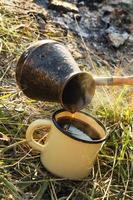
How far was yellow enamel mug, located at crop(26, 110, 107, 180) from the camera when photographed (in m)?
1.90

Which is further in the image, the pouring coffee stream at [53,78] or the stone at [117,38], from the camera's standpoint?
the stone at [117,38]

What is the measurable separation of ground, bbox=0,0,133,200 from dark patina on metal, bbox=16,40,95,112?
7.7 inches

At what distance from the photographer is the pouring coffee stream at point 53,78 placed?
79.0 inches

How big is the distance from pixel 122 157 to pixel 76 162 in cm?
26

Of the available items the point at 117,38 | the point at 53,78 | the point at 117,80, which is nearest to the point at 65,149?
the point at 53,78

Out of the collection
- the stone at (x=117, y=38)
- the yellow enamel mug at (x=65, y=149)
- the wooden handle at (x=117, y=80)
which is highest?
the wooden handle at (x=117, y=80)

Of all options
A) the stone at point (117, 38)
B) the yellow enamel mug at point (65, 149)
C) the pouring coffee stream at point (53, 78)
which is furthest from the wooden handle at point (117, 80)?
the stone at point (117, 38)

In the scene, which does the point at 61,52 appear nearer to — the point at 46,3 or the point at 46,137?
the point at 46,137

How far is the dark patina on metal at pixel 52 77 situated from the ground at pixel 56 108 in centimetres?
20

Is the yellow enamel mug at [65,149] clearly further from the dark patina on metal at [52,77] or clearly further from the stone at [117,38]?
the stone at [117,38]

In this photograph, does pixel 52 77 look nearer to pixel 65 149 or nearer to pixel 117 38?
pixel 65 149

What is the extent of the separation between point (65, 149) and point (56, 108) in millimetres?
446

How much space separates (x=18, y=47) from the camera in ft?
8.66

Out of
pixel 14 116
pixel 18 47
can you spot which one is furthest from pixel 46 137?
pixel 18 47
